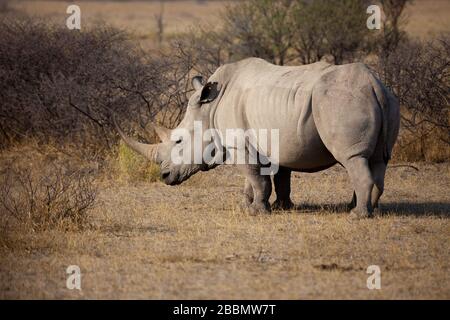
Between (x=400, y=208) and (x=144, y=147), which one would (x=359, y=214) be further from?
(x=144, y=147)

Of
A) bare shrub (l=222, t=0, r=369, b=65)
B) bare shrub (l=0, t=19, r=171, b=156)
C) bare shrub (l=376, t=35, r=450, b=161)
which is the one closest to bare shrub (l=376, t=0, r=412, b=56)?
bare shrub (l=222, t=0, r=369, b=65)

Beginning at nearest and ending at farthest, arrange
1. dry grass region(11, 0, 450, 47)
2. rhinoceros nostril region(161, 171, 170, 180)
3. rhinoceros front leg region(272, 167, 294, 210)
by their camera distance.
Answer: rhinoceros front leg region(272, 167, 294, 210) → rhinoceros nostril region(161, 171, 170, 180) → dry grass region(11, 0, 450, 47)

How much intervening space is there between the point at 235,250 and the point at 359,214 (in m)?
1.68

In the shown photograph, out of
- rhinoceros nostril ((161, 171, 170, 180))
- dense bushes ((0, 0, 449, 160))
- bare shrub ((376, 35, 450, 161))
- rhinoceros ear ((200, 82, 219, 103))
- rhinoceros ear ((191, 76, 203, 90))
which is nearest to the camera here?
rhinoceros ear ((200, 82, 219, 103))

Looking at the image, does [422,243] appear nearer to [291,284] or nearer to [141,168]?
[291,284]

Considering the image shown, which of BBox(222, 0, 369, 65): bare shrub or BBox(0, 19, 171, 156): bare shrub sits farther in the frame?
BBox(222, 0, 369, 65): bare shrub

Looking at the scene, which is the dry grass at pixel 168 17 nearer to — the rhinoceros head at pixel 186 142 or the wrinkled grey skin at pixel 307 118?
the rhinoceros head at pixel 186 142

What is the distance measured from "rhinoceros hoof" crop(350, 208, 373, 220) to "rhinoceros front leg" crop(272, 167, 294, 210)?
1.11 metres

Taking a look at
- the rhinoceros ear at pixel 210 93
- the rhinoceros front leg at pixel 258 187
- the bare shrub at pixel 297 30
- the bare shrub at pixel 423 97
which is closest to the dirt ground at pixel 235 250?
the rhinoceros front leg at pixel 258 187

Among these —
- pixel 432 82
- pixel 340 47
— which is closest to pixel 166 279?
pixel 432 82

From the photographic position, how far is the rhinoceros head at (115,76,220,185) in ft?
33.3

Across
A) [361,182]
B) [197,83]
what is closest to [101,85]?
[197,83]

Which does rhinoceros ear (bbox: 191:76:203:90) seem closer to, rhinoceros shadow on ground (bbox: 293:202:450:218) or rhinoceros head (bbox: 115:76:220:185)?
rhinoceros head (bbox: 115:76:220:185)

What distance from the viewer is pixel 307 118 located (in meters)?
9.29
